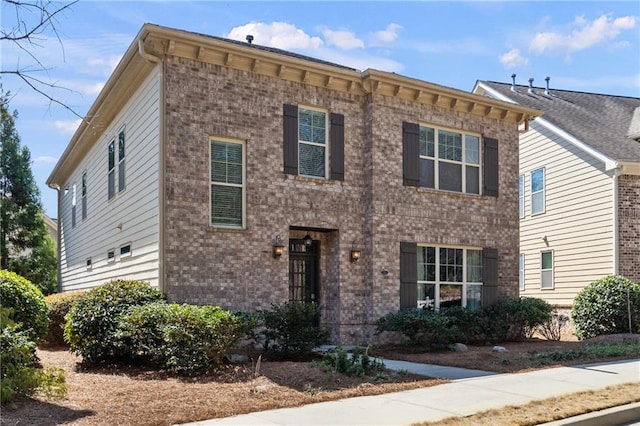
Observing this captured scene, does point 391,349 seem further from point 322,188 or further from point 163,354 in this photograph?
point 163,354

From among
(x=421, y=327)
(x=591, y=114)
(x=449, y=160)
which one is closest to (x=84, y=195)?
A: (x=449, y=160)

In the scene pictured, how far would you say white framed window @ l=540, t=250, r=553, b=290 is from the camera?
67.9 feet

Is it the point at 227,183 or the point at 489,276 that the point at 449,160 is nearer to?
the point at 489,276

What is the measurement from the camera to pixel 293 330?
10773 mm

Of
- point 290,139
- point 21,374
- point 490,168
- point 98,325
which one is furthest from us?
point 490,168

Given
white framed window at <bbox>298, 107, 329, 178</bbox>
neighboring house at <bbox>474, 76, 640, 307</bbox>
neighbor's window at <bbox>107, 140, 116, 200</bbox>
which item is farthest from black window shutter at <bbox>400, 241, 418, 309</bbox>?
neighbor's window at <bbox>107, 140, 116, 200</bbox>

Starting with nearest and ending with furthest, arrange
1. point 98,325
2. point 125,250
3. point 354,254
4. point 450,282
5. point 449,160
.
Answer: point 98,325 → point 354,254 → point 125,250 → point 450,282 → point 449,160

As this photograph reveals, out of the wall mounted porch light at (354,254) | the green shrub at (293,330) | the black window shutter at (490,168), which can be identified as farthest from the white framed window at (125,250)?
the black window shutter at (490,168)

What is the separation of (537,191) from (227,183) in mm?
13259

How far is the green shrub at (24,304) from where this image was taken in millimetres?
9578

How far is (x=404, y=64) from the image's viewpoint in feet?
51.8

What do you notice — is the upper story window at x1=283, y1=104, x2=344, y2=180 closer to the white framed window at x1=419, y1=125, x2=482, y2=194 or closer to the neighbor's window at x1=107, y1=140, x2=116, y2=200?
the white framed window at x1=419, y1=125, x2=482, y2=194

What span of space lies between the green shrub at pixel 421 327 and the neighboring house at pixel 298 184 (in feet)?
2.35

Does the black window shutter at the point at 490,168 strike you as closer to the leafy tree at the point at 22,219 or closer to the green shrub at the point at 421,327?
the green shrub at the point at 421,327
